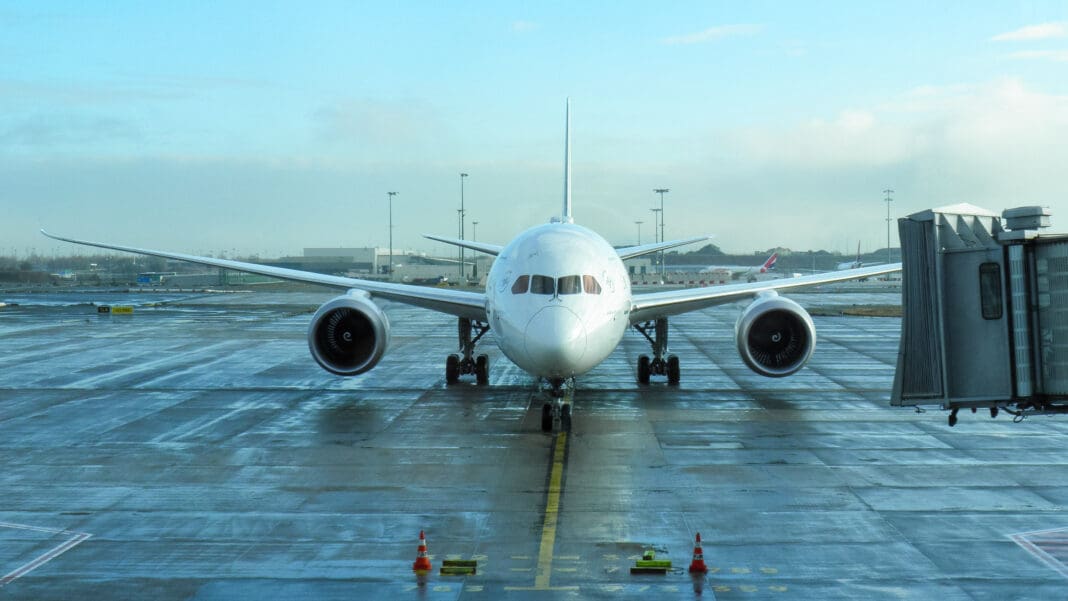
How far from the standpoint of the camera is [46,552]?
984 centimetres

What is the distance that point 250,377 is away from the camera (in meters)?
24.5

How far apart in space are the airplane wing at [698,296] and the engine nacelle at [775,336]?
125 centimetres

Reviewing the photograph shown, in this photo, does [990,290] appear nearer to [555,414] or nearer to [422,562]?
[422,562]

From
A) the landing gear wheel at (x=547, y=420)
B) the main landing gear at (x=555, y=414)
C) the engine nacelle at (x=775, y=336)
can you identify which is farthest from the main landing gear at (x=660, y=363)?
the landing gear wheel at (x=547, y=420)

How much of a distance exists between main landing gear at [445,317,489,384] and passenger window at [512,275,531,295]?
6340 mm

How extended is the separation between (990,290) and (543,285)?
8172 mm

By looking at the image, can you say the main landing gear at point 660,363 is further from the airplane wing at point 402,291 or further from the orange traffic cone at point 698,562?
the orange traffic cone at point 698,562

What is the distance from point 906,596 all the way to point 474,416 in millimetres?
10846

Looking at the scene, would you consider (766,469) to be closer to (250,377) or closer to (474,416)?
(474,416)

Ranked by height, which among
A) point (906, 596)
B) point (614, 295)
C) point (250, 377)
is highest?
point (614, 295)

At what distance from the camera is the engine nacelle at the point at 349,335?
20.4 meters

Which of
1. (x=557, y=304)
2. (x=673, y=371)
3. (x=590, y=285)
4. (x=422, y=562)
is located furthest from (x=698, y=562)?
(x=673, y=371)

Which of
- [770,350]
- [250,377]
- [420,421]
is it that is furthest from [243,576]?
[250,377]

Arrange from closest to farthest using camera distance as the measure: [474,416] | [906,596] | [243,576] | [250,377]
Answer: [906,596], [243,576], [474,416], [250,377]
